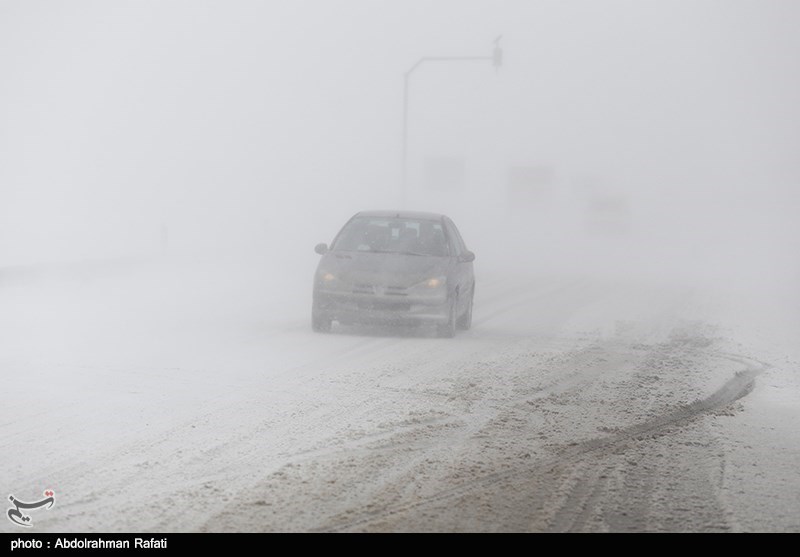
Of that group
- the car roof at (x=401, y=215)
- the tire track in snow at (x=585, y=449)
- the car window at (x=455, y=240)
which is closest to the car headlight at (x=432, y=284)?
the car window at (x=455, y=240)

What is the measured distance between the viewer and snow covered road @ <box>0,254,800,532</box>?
659cm

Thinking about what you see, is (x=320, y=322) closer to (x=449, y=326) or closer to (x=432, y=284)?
(x=432, y=284)

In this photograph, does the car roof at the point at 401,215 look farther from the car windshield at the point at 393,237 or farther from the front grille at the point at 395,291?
the front grille at the point at 395,291

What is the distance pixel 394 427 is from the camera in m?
8.99

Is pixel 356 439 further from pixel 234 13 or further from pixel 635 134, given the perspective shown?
pixel 234 13

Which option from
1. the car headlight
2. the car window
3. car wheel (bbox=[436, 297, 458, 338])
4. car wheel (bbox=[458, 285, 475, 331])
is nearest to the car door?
the car window

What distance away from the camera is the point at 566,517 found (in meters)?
6.50

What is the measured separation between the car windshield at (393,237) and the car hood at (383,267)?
0.76 feet

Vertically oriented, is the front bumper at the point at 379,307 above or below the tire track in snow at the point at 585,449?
below

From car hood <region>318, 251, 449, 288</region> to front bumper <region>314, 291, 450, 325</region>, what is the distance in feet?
0.71

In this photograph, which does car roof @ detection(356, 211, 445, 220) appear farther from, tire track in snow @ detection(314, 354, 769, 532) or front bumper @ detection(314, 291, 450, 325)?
tire track in snow @ detection(314, 354, 769, 532)

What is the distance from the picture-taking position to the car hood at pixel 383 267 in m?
16.0

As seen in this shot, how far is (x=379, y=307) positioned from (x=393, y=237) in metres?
1.52
